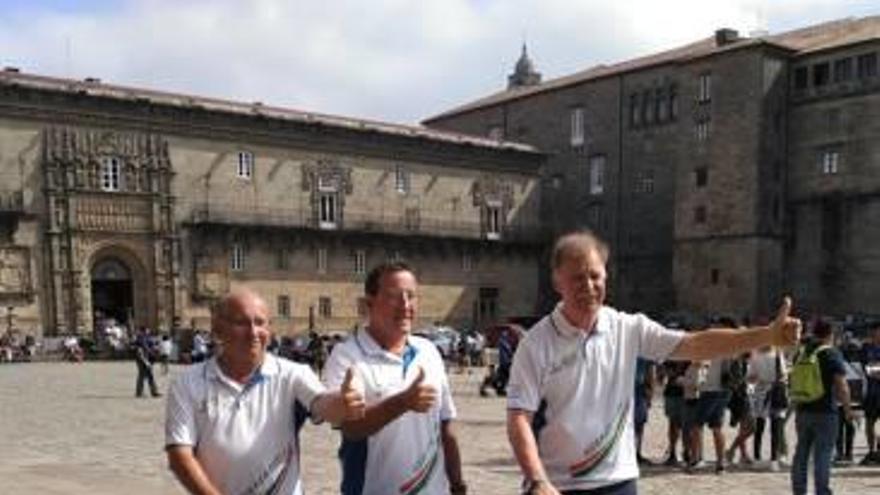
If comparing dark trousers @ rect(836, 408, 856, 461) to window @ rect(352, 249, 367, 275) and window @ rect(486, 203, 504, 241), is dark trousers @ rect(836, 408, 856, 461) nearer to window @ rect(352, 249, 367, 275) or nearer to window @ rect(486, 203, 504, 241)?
window @ rect(352, 249, 367, 275)

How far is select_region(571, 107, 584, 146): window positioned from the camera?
201 feet

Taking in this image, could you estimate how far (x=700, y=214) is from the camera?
53344 mm

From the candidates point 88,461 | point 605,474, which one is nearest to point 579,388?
point 605,474

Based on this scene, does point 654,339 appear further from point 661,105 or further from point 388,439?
point 661,105

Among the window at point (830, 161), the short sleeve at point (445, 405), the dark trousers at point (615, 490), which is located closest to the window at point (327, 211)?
the window at point (830, 161)

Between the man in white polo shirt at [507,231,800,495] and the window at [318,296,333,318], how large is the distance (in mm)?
48985

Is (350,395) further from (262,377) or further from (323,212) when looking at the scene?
(323,212)

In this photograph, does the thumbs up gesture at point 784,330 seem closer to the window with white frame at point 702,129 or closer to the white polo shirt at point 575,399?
the white polo shirt at point 575,399

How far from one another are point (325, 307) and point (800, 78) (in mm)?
24007

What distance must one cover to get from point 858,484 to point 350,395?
28.8 ft

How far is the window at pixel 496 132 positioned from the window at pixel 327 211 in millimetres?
15083

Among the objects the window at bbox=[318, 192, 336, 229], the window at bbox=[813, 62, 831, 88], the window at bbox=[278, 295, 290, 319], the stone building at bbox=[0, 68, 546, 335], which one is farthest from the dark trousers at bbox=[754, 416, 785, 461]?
the window at bbox=[318, 192, 336, 229]

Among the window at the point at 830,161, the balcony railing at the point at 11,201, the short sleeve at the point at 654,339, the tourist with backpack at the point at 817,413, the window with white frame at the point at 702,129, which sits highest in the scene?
the window with white frame at the point at 702,129

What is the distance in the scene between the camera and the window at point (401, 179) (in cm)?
5691
